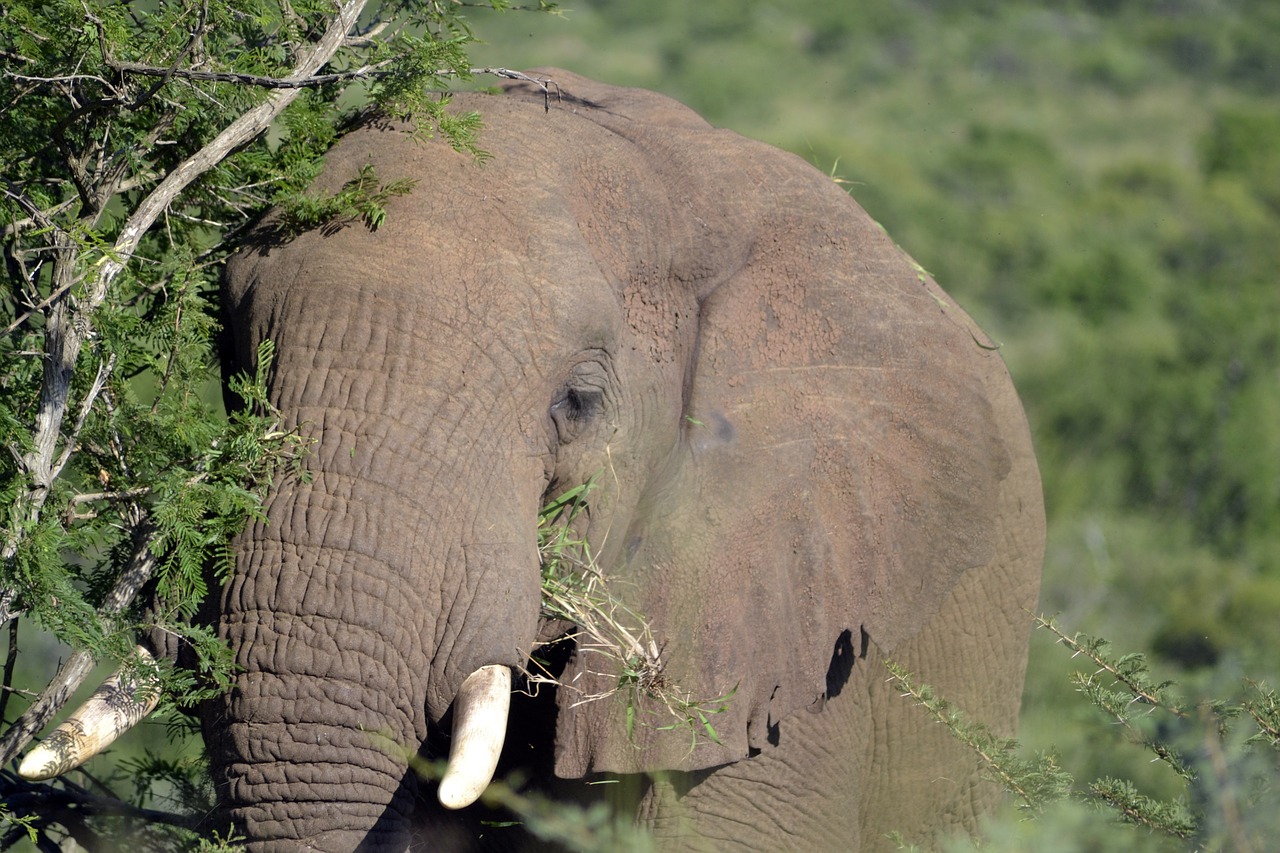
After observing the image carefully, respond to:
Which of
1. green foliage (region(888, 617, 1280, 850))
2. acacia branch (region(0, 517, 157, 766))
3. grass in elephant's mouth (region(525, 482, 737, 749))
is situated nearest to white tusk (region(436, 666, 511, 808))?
grass in elephant's mouth (region(525, 482, 737, 749))

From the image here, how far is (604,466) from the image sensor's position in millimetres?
3545

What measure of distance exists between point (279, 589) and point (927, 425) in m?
1.69

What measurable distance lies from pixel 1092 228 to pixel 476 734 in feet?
71.8

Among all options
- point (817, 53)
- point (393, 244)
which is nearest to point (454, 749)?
point (393, 244)

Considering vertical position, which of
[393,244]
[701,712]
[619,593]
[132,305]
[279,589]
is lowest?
[701,712]

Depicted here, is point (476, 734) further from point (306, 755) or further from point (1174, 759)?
point (1174, 759)

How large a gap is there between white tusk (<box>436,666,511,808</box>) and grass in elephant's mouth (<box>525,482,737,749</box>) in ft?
0.92

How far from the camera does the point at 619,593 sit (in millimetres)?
3615

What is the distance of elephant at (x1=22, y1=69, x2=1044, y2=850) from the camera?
3.10 meters

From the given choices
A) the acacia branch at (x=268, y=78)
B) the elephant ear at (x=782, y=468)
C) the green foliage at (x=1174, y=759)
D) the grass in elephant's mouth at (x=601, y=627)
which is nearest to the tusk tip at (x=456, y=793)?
the grass in elephant's mouth at (x=601, y=627)

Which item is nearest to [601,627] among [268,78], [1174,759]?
[1174,759]

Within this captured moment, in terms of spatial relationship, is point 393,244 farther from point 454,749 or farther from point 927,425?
point 927,425

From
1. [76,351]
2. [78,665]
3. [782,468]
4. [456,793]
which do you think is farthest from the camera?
[782,468]

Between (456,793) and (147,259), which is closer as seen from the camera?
(456,793)
